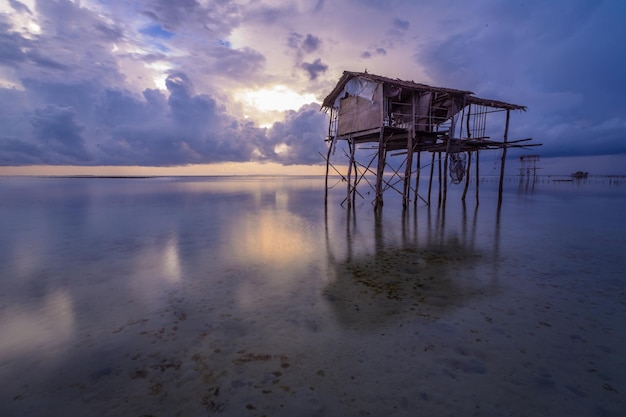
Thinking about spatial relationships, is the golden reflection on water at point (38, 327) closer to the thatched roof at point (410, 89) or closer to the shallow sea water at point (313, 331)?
the shallow sea water at point (313, 331)

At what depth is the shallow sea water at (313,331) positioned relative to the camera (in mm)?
3275

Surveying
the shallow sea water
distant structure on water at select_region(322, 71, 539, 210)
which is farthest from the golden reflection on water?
distant structure on water at select_region(322, 71, 539, 210)

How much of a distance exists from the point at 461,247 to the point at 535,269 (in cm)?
264

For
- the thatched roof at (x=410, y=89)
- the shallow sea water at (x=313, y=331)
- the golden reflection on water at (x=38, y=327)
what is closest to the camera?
the shallow sea water at (x=313, y=331)

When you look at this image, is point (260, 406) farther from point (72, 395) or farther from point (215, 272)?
point (215, 272)

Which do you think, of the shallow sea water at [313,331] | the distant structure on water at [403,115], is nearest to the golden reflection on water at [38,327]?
the shallow sea water at [313,331]

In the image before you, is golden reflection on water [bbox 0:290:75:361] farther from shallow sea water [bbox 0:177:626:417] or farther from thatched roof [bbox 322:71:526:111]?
thatched roof [bbox 322:71:526:111]

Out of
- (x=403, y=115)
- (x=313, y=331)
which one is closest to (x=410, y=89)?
(x=403, y=115)

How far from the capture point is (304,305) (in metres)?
5.70

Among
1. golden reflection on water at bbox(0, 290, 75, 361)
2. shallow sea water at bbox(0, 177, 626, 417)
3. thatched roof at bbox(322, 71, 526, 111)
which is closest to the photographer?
shallow sea water at bbox(0, 177, 626, 417)

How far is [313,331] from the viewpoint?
15.5 ft

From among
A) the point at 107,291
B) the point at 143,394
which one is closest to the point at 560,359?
the point at 143,394

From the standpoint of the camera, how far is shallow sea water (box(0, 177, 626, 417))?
328cm

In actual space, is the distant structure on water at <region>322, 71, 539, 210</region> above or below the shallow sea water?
above
